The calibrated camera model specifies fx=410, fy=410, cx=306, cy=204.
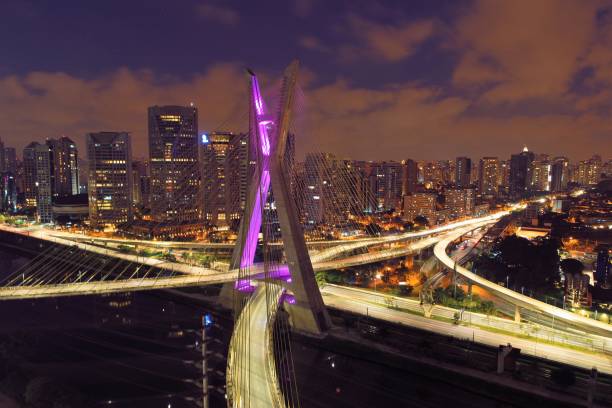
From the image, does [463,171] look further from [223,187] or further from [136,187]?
[136,187]

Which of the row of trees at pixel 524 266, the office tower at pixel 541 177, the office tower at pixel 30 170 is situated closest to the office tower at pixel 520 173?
the office tower at pixel 541 177

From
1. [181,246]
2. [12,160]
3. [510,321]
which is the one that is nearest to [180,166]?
[181,246]

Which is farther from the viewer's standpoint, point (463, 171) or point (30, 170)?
point (463, 171)

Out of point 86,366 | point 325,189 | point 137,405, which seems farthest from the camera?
point 325,189

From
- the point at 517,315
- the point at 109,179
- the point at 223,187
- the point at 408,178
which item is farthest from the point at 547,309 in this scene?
the point at 408,178

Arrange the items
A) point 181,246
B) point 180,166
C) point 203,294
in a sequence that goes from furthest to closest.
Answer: point 180,166 < point 181,246 < point 203,294

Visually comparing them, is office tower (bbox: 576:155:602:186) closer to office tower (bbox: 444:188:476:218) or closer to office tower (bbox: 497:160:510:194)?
office tower (bbox: 497:160:510:194)

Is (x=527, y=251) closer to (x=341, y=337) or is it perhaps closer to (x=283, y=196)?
(x=341, y=337)
